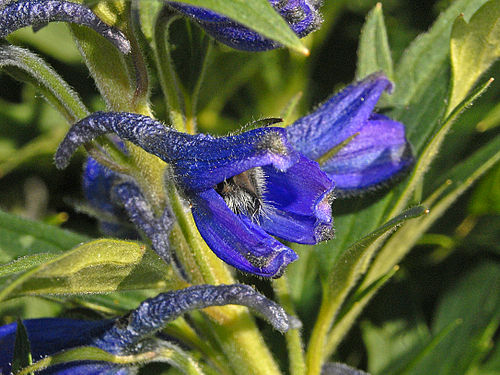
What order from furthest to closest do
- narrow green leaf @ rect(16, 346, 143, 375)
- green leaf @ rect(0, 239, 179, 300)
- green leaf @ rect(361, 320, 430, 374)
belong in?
green leaf @ rect(361, 320, 430, 374), narrow green leaf @ rect(16, 346, 143, 375), green leaf @ rect(0, 239, 179, 300)

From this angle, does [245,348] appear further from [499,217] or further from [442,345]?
[499,217]

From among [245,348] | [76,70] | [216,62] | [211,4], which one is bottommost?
[245,348]

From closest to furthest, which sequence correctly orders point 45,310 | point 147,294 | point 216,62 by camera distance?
point 147,294, point 45,310, point 216,62

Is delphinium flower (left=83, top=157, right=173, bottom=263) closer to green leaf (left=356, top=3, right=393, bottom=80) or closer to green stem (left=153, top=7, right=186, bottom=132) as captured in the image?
green stem (left=153, top=7, right=186, bottom=132)

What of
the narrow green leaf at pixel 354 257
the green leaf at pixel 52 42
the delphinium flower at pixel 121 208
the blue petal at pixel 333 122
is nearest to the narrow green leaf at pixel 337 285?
the narrow green leaf at pixel 354 257

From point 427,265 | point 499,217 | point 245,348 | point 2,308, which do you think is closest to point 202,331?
point 245,348

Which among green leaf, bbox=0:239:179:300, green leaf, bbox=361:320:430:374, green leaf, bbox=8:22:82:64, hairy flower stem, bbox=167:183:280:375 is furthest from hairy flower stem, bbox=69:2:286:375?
green leaf, bbox=8:22:82:64

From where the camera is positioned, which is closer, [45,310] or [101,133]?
[101,133]

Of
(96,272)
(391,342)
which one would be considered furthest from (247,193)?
(391,342)
